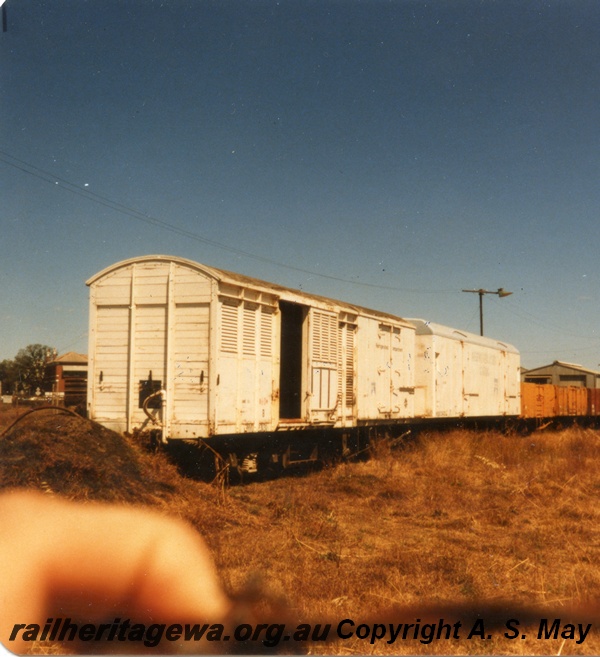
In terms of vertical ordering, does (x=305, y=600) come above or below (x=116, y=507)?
below

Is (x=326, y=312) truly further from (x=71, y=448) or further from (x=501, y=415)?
(x=501, y=415)

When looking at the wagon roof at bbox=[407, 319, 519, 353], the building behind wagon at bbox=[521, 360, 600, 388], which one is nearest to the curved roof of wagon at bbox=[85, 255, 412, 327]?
the wagon roof at bbox=[407, 319, 519, 353]

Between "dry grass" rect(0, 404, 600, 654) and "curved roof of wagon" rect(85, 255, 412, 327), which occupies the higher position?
"curved roof of wagon" rect(85, 255, 412, 327)

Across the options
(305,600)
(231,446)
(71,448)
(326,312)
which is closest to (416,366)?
(326,312)

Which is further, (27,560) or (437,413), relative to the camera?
(437,413)

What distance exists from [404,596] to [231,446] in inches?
226

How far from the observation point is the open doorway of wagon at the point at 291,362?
1358cm

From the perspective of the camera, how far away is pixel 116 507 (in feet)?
23.2

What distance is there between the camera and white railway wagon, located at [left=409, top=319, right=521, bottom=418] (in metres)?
18.2

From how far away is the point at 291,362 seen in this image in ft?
45.6

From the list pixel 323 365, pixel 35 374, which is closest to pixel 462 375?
pixel 323 365

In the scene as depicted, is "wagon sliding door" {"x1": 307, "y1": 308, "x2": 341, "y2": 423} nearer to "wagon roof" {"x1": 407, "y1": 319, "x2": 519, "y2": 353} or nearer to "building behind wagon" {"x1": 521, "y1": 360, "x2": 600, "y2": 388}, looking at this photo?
"wagon roof" {"x1": 407, "y1": 319, "x2": 519, "y2": 353}

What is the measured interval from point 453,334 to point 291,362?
317 inches

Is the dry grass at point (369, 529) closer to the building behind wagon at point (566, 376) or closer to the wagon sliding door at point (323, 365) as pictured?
the wagon sliding door at point (323, 365)
